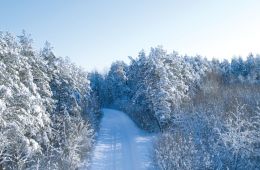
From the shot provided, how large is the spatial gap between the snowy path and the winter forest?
118cm

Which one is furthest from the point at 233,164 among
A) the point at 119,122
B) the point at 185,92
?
the point at 119,122

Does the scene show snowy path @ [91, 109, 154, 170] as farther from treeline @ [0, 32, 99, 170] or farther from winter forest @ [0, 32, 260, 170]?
treeline @ [0, 32, 99, 170]

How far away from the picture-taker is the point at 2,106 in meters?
24.3

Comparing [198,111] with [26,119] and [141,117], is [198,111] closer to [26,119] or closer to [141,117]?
[141,117]

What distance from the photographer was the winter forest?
27.8 metres

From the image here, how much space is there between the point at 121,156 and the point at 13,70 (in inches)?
709

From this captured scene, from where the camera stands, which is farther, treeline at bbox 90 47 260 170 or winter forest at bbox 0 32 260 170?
treeline at bbox 90 47 260 170

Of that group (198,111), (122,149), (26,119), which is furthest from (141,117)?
(26,119)

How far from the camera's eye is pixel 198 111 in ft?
147

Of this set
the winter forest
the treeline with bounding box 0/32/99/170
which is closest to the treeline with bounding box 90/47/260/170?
the winter forest

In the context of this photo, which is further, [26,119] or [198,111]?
[198,111]

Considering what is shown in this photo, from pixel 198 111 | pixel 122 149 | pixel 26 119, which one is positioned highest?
pixel 198 111

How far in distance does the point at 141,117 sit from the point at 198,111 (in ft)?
61.6

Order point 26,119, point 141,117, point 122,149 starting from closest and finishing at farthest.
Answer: point 26,119, point 122,149, point 141,117
